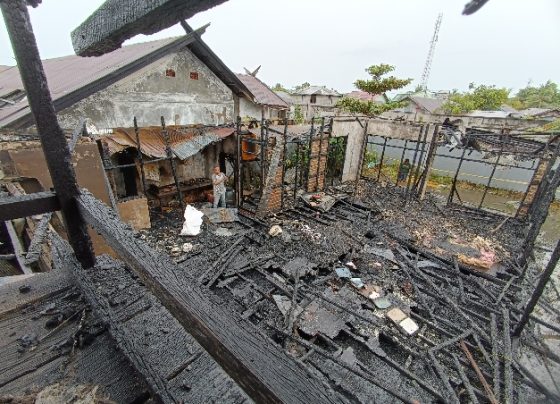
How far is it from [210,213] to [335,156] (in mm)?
7591

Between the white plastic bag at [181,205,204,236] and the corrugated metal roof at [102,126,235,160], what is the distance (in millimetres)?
1786

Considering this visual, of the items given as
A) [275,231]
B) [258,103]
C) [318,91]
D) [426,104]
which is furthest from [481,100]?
[275,231]

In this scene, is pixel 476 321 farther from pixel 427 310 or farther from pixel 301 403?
pixel 301 403

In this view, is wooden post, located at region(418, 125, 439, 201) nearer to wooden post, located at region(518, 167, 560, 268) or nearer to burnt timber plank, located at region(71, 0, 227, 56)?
wooden post, located at region(518, 167, 560, 268)

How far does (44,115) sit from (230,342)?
134 cm

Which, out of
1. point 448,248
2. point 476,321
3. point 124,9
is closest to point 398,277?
point 476,321

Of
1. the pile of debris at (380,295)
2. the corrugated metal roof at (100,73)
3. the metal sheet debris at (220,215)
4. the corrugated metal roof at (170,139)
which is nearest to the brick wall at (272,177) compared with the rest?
the pile of debris at (380,295)

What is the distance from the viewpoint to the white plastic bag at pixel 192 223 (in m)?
7.92

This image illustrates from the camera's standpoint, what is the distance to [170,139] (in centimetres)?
905

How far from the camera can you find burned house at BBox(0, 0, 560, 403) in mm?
979

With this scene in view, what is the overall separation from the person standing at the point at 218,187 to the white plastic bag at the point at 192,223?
1.27 metres

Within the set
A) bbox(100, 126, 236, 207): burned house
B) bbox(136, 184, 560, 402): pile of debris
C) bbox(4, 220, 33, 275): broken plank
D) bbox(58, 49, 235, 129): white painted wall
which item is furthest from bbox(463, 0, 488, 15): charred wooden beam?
bbox(58, 49, 235, 129): white painted wall

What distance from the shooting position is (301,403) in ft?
1.97

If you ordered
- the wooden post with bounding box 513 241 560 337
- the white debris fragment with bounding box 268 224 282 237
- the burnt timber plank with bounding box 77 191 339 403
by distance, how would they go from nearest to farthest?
the burnt timber plank with bounding box 77 191 339 403 → the wooden post with bounding box 513 241 560 337 → the white debris fragment with bounding box 268 224 282 237
